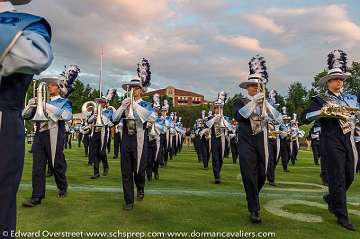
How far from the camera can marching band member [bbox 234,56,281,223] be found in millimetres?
7477

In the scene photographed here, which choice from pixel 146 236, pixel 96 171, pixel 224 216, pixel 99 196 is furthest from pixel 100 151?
pixel 146 236

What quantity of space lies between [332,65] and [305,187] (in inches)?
170

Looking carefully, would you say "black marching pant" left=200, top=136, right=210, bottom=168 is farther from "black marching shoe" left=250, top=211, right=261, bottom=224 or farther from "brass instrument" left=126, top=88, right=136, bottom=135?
"black marching shoe" left=250, top=211, right=261, bottom=224

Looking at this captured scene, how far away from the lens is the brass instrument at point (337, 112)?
728cm

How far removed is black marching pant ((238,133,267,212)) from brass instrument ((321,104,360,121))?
1.02 m

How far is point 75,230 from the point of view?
632 cm

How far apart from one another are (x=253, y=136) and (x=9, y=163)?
16.7 ft

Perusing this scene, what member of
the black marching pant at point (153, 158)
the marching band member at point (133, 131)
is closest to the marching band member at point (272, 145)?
the black marching pant at point (153, 158)

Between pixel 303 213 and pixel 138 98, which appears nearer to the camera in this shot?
pixel 303 213

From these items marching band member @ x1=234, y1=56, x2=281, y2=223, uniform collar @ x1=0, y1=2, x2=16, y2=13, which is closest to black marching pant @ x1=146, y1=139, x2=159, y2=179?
marching band member @ x1=234, y1=56, x2=281, y2=223

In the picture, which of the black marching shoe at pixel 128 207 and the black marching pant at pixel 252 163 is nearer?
the black marching pant at pixel 252 163

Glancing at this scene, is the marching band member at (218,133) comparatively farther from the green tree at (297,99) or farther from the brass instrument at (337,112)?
the green tree at (297,99)

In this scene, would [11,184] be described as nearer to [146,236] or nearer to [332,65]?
[146,236]

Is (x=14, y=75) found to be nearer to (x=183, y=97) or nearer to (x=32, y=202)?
(x=32, y=202)
